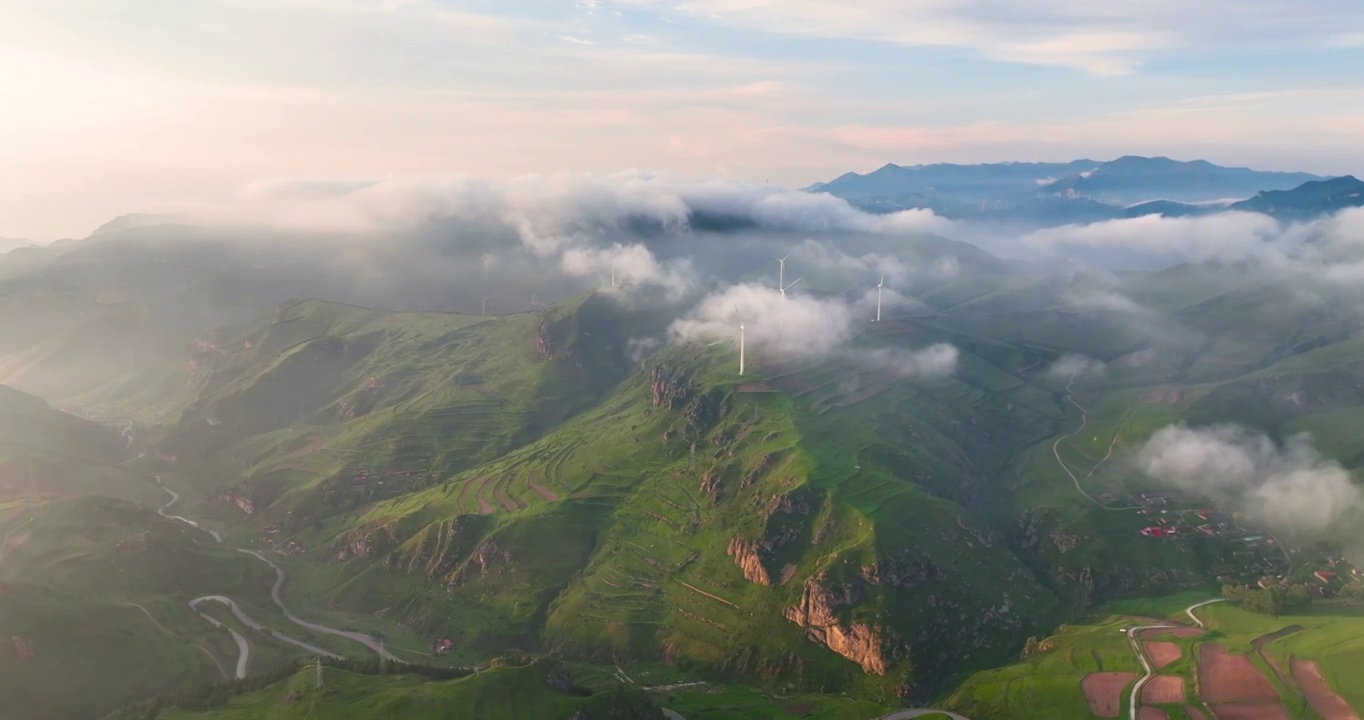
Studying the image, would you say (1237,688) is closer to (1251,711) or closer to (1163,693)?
(1251,711)

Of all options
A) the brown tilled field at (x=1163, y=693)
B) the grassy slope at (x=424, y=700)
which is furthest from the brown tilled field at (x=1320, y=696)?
the grassy slope at (x=424, y=700)

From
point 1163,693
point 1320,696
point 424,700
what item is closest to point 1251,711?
point 1320,696

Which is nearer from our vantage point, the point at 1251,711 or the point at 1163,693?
the point at 1251,711

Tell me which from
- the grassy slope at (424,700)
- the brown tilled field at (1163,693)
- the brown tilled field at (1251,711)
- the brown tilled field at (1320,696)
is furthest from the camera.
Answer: the brown tilled field at (1163,693)

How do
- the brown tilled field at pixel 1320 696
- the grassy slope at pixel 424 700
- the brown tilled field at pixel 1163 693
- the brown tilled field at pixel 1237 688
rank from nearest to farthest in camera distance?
1. the grassy slope at pixel 424 700
2. the brown tilled field at pixel 1320 696
3. the brown tilled field at pixel 1237 688
4. the brown tilled field at pixel 1163 693

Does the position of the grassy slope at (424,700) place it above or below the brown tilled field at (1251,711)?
above

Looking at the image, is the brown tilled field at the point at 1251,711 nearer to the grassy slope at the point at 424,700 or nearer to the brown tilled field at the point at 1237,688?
the brown tilled field at the point at 1237,688

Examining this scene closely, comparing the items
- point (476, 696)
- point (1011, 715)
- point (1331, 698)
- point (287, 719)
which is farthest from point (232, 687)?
point (1331, 698)
